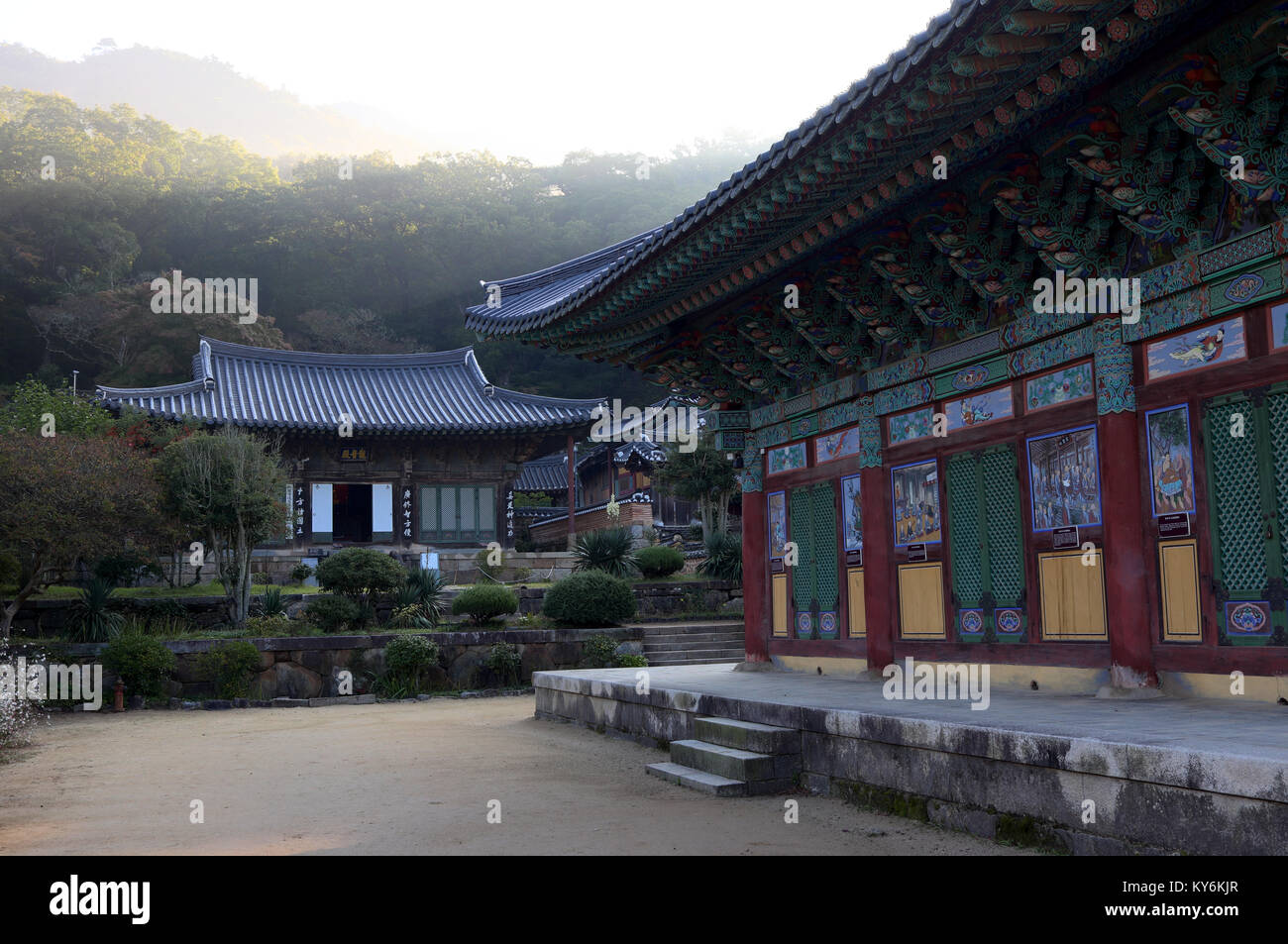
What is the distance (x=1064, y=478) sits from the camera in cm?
877

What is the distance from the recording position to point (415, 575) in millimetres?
22766

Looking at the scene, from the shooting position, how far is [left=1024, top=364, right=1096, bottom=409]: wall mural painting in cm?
855

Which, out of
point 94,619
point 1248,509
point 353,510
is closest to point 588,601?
point 94,619

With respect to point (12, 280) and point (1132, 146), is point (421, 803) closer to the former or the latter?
point (1132, 146)

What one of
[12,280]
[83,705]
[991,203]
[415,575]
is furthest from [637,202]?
[991,203]

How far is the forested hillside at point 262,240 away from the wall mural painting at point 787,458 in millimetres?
37712

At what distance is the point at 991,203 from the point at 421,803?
665cm

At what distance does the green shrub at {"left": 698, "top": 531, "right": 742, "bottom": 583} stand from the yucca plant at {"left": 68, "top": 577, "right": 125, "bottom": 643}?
14177 mm

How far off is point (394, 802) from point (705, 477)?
23349mm

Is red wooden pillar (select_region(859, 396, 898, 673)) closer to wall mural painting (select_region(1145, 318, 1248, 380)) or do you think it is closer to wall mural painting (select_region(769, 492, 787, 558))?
wall mural painting (select_region(769, 492, 787, 558))

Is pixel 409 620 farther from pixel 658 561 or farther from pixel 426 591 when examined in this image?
pixel 658 561

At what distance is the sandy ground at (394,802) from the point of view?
630cm

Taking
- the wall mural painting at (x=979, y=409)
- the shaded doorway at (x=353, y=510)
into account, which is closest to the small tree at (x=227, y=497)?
the shaded doorway at (x=353, y=510)

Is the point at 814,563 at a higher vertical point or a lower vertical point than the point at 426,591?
higher
